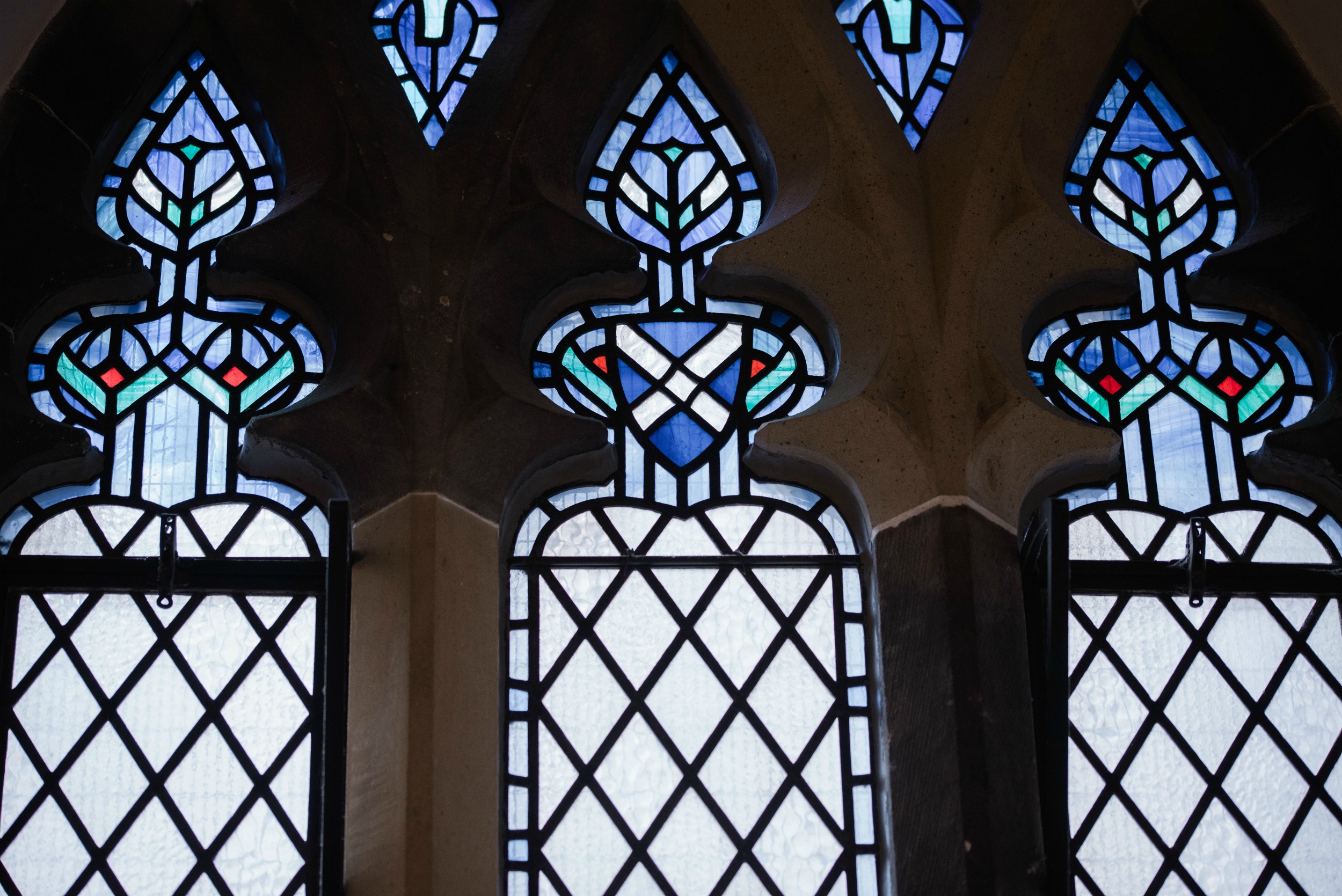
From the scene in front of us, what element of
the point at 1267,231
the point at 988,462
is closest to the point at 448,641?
the point at 988,462

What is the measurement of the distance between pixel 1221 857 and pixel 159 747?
7.18ft

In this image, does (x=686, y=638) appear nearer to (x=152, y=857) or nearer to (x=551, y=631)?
(x=551, y=631)

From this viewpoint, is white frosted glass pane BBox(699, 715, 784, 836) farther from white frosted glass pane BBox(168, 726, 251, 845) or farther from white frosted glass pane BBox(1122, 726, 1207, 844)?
white frosted glass pane BBox(168, 726, 251, 845)

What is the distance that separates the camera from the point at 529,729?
3723mm

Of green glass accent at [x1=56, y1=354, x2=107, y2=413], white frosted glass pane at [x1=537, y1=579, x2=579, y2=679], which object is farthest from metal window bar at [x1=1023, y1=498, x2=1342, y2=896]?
green glass accent at [x1=56, y1=354, x2=107, y2=413]

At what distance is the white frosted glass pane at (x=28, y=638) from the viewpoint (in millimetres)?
3727

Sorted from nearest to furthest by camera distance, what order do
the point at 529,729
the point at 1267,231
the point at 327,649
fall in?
the point at 327,649, the point at 529,729, the point at 1267,231

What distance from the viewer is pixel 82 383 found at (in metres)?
4.03

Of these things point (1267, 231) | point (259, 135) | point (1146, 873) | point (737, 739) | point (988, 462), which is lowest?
point (1146, 873)

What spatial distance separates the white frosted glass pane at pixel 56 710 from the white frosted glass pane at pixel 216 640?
0.22 metres

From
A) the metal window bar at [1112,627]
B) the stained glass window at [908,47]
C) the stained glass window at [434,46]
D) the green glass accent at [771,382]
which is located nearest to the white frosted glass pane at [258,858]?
the green glass accent at [771,382]

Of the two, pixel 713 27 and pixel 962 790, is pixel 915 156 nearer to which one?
pixel 713 27

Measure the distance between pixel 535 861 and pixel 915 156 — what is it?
189 cm

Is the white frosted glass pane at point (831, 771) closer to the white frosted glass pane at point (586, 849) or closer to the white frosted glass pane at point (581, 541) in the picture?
the white frosted glass pane at point (586, 849)
